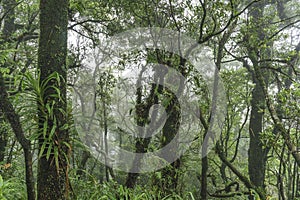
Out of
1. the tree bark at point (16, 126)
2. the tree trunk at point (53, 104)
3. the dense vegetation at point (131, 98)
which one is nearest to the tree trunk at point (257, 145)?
the dense vegetation at point (131, 98)

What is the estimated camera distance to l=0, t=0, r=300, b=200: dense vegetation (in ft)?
7.27

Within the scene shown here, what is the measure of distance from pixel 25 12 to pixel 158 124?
416 centimetres

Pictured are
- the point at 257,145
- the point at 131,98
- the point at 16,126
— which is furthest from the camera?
the point at 257,145

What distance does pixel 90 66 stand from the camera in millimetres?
6293

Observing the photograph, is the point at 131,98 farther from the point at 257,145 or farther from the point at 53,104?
the point at 257,145

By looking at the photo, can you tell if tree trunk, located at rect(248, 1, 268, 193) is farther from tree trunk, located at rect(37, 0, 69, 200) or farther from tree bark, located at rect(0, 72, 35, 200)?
tree bark, located at rect(0, 72, 35, 200)

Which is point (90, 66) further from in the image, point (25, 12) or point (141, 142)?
point (141, 142)

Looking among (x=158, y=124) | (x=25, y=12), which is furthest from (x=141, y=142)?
(x=25, y=12)

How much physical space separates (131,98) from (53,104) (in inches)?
100

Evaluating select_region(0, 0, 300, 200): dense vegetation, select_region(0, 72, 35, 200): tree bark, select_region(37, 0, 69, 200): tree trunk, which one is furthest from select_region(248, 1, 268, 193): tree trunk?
select_region(0, 72, 35, 200): tree bark

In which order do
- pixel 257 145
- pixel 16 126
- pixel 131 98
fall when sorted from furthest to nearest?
pixel 257 145 < pixel 131 98 < pixel 16 126

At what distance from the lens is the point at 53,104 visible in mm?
2141

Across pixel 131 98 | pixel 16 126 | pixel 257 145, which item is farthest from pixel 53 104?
pixel 257 145

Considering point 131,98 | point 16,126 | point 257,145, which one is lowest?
point 16,126
